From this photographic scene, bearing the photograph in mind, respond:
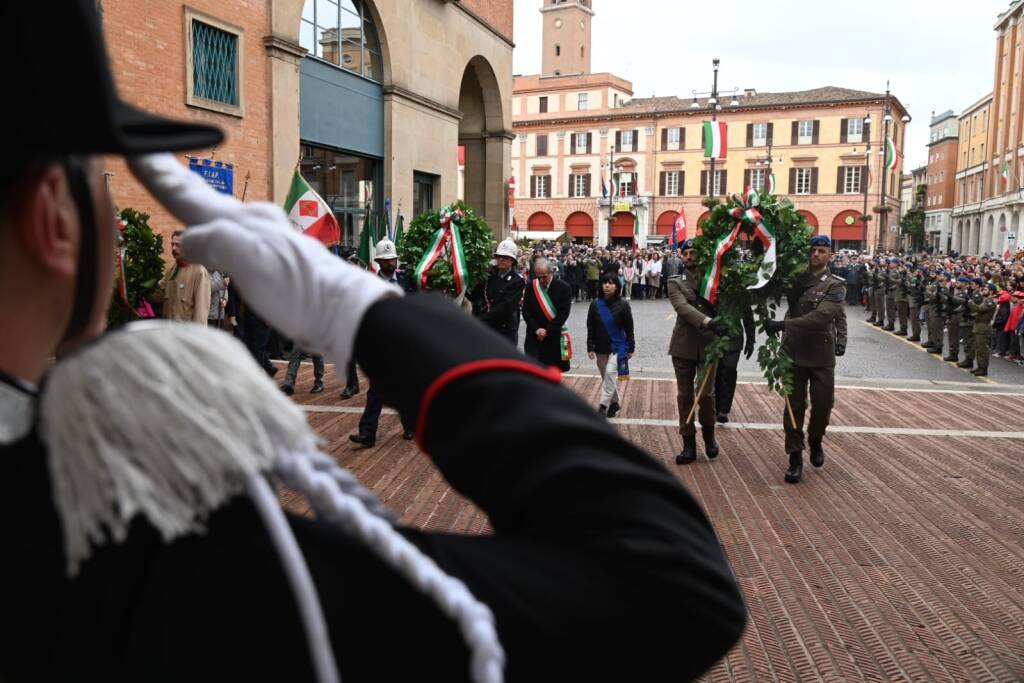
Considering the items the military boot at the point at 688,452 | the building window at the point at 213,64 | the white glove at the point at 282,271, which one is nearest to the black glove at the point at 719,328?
the military boot at the point at 688,452

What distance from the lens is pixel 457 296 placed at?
34.4ft

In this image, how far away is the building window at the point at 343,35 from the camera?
56.5 feet

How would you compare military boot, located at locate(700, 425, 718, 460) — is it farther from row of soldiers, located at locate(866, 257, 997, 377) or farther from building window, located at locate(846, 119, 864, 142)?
building window, located at locate(846, 119, 864, 142)

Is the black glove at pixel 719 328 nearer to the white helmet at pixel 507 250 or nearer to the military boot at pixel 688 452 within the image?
the military boot at pixel 688 452

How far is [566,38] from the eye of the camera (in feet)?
286

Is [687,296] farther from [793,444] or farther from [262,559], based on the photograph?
[262,559]

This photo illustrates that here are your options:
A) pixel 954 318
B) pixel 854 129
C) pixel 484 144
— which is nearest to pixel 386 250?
pixel 954 318

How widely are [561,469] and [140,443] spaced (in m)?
0.37

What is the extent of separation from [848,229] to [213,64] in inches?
2503

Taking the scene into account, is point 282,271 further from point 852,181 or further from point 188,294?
point 852,181

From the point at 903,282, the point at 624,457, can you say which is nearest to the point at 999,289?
the point at 903,282

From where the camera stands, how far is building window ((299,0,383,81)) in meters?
17.2

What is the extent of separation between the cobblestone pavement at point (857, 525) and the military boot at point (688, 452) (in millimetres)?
93

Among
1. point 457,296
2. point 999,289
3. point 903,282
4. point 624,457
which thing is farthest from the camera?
point 903,282
